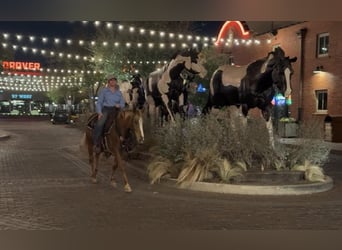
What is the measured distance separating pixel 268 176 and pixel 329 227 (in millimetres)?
3226

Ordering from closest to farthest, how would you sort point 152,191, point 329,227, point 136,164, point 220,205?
1. point 329,227
2. point 220,205
3. point 152,191
4. point 136,164

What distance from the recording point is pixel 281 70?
1257cm

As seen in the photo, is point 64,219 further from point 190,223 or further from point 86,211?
point 190,223

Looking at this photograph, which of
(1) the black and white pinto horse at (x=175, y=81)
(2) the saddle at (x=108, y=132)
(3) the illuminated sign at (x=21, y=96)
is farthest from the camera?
(3) the illuminated sign at (x=21, y=96)

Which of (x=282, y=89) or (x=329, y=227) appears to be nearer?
(x=329, y=227)

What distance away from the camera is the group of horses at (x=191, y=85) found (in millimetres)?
10923

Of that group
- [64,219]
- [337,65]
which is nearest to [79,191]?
[64,219]

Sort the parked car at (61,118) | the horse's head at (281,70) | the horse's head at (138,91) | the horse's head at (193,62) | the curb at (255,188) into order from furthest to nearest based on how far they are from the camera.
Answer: the parked car at (61,118) < the horse's head at (138,91) < the horse's head at (193,62) < the horse's head at (281,70) < the curb at (255,188)

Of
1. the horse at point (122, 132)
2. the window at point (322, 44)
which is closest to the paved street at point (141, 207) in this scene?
the horse at point (122, 132)

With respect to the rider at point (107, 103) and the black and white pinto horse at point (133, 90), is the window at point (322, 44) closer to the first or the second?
the black and white pinto horse at point (133, 90)

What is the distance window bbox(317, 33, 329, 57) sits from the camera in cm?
2591

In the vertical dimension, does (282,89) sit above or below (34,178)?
above

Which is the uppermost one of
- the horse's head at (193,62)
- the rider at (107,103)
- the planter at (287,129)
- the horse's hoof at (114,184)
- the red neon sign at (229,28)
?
the red neon sign at (229,28)

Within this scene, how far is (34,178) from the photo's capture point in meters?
12.5
